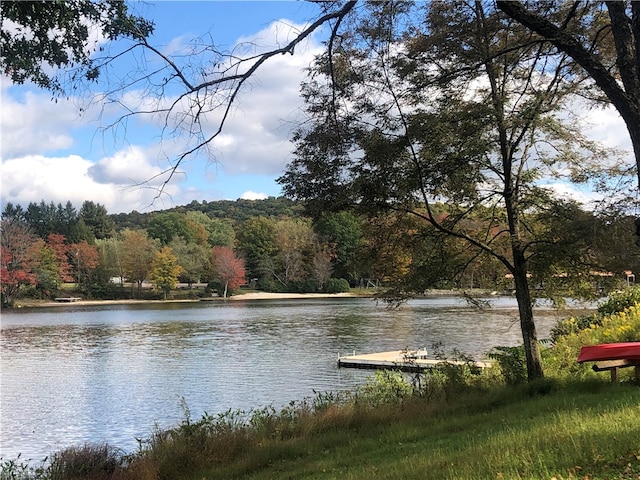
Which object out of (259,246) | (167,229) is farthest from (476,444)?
(167,229)

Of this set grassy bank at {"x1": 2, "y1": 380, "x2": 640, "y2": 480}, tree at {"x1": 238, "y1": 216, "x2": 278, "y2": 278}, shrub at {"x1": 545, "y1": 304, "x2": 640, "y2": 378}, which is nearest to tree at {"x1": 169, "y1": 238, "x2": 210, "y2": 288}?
tree at {"x1": 238, "y1": 216, "x2": 278, "y2": 278}

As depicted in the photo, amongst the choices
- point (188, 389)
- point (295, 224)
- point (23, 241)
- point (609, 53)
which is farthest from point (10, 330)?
point (295, 224)

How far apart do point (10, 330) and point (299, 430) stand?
115ft

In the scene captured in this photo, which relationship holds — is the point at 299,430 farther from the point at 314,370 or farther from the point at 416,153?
the point at 314,370

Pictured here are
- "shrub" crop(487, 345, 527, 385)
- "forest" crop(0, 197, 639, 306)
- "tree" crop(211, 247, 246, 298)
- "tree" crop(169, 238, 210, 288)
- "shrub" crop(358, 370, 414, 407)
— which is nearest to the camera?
"shrub" crop(487, 345, 527, 385)

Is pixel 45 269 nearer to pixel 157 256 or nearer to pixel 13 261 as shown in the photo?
pixel 13 261

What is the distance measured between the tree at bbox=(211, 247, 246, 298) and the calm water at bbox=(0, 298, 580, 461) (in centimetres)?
4214

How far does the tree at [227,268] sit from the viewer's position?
271 feet

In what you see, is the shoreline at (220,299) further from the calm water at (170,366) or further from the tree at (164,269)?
the calm water at (170,366)

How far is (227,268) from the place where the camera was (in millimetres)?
82562

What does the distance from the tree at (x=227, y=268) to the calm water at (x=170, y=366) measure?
138ft

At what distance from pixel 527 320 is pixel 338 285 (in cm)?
6964

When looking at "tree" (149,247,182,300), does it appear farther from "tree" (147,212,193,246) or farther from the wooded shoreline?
"tree" (147,212,193,246)

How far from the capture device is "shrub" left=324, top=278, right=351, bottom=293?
79.2 m
